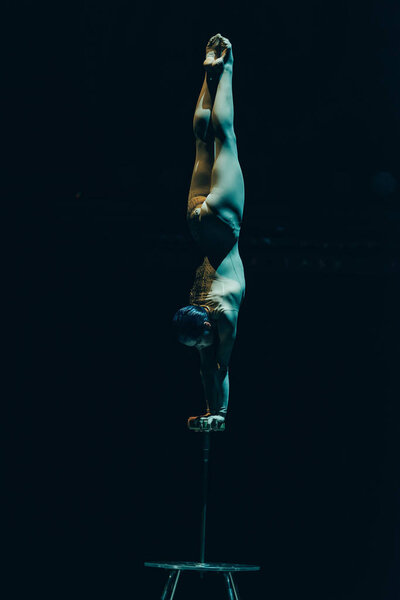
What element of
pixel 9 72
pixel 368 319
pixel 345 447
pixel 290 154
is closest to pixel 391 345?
pixel 368 319

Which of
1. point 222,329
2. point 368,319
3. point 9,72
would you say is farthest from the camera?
point 368,319

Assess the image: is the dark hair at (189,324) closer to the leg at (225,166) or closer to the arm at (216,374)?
the arm at (216,374)

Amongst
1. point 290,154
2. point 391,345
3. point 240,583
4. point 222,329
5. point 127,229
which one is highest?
point 290,154

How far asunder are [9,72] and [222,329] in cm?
186

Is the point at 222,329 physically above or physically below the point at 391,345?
below

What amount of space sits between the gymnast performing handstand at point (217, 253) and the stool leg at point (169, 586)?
51 centimetres

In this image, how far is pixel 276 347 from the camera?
4.21 meters

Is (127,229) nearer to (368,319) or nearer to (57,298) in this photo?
(57,298)

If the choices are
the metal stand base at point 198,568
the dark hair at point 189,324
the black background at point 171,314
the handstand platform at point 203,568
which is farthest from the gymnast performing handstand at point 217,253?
the black background at point 171,314

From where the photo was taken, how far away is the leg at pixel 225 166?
3039mm

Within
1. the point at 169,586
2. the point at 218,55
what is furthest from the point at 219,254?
the point at 169,586

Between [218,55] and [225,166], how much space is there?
0.47 meters

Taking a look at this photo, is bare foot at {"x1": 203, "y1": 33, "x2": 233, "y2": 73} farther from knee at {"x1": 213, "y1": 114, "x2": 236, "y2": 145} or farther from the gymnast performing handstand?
knee at {"x1": 213, "y1": 114, "x2": 236, "y2": 145}

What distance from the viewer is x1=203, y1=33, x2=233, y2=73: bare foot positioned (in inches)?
124
